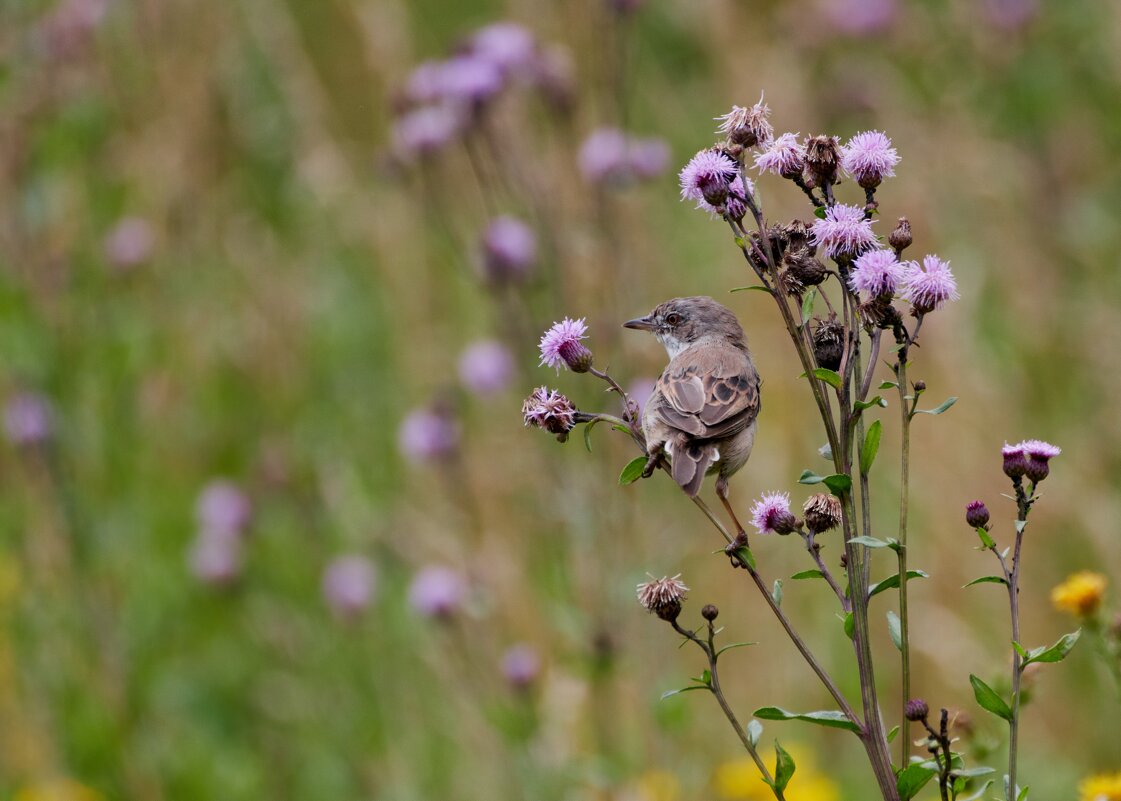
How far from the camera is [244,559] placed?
198 inches

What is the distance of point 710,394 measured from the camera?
96.4 inches

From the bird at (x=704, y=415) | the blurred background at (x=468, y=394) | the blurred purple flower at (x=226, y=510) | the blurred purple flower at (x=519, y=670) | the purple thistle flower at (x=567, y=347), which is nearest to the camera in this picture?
the purple thistle flower at (x=567, y=347)

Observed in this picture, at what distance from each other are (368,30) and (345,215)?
1201mm

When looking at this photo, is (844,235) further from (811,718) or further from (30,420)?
(30,420)

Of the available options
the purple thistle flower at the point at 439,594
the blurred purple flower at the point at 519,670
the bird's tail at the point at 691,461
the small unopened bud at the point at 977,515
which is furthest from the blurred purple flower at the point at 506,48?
the small unopened bud at the point at 977,515

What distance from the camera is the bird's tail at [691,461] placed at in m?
2.17

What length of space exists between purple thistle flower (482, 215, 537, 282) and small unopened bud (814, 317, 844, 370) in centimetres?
233

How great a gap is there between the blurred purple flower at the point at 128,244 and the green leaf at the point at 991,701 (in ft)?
13.2

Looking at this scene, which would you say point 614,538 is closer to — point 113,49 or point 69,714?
point 69,714

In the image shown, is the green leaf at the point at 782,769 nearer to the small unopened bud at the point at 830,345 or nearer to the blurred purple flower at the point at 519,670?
the small unopened bud at the point at 830,345

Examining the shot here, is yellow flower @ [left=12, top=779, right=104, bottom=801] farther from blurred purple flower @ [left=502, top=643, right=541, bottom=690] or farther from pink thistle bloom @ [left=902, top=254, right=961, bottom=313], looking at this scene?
pink thistle bloom @ [left=902, top=254, right=961, bottom=313]

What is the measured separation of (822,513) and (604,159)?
257 centimetres

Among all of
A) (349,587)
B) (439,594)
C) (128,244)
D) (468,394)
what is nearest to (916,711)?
(439,594)

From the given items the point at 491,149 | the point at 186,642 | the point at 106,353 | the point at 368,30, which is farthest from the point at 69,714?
the point at 368,30
